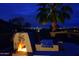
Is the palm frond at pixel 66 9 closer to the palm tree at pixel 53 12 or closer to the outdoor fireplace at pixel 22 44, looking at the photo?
the palm tree at pixel 53 12

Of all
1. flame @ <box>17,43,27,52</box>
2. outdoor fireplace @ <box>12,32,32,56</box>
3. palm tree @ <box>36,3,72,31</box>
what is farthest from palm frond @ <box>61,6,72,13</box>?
flame @ <box>17,43,27,52</box>

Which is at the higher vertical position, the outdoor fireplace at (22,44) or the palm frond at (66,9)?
the palm frond at (66,9)

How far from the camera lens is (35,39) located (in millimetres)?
16094

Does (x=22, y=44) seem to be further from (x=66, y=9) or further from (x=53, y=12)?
(x=66, y=9)

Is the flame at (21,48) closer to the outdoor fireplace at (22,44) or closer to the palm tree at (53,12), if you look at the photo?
the outdoor fireplace at (22,44)

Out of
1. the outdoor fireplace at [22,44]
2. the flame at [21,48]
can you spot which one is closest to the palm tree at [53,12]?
the outdoor fireplace at [22,44]

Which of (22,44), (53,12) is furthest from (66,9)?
(22,44)

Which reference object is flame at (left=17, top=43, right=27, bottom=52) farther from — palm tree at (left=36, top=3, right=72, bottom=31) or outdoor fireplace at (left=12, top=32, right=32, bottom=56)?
palm tree at (left=36, top=3, right=72, bottom=31)

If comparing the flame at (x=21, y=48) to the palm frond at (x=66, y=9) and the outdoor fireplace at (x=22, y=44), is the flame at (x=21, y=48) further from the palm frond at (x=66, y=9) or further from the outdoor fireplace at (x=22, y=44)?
the palm frond at (x=66, y=9)

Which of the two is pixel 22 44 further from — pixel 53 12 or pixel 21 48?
pixel 53 12

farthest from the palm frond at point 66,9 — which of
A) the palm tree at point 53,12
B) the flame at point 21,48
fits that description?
the flame at point 21,48

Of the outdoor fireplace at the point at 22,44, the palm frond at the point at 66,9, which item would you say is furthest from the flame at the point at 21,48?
the palm frond at the point at 66,9

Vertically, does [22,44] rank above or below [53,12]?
below

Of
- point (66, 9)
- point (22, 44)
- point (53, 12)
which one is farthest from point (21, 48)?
point (66, 9)
